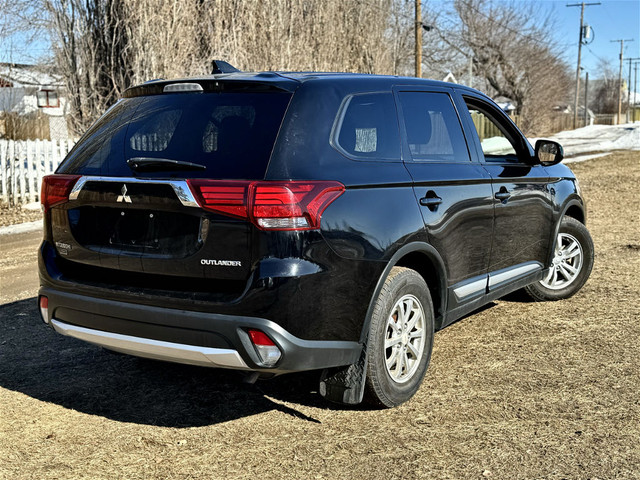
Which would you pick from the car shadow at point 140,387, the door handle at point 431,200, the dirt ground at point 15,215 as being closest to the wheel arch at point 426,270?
the door handle at point 431,200

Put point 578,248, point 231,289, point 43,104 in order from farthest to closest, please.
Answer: point 43,104 → point 578,248 → point 231,289

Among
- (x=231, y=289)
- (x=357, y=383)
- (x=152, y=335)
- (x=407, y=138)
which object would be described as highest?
(x=407, y=138)

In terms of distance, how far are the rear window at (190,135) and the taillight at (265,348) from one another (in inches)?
28.2

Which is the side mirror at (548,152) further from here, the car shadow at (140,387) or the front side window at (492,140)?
the car shadow at (140,387)

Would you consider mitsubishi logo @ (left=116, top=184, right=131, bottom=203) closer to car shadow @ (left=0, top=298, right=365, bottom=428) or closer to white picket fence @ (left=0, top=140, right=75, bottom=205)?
car shadow @ (left=0, top=298, right=365, bottom=428)

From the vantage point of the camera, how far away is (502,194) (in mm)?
4906

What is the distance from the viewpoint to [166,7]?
14984 millimetres

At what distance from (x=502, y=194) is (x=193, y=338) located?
8.28 feet

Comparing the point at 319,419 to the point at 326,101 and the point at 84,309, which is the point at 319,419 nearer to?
the point at 84,309

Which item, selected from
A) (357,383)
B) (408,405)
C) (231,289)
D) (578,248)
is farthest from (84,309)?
(578,248)

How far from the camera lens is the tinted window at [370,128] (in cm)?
370

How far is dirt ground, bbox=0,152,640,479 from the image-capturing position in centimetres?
336

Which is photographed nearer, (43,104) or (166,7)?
(166,7)

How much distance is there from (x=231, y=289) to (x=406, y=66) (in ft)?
→ 132
